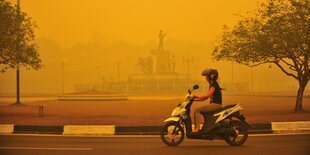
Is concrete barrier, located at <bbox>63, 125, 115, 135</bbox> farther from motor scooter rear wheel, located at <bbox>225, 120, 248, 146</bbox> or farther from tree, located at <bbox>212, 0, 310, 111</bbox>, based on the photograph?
tree, located at <bbox>212, 0, 310, 111</bbox>

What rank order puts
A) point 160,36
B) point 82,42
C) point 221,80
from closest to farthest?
A: point 160,36
point 221,80
point 82,42

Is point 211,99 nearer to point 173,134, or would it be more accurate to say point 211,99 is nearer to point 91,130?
point 173,134

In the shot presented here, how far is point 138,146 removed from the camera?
10.8 meters

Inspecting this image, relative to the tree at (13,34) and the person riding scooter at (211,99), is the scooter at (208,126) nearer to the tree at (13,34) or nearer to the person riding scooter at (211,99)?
the person riding scooter at (211,99)

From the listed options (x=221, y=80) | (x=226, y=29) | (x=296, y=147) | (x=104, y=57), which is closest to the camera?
(x=296, y=147)

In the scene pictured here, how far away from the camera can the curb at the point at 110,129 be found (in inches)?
559

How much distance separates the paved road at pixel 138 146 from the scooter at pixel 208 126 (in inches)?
8.8

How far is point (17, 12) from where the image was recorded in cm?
2728

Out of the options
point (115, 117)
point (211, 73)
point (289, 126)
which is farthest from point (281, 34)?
point (211, 73)

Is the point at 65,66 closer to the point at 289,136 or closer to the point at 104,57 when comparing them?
the point at 104,57

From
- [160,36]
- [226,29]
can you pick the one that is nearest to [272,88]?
[160,36]

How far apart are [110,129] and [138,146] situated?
3.51 metres

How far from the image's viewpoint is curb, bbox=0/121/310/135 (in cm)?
1420

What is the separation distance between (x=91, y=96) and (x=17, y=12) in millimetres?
25554
